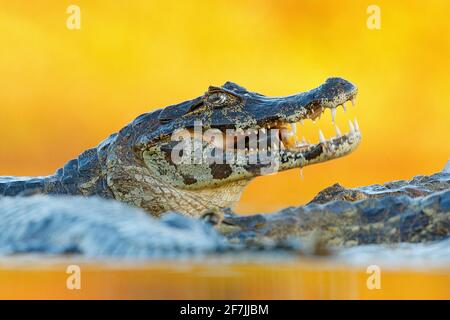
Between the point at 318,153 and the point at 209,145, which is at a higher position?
the point at 209,145

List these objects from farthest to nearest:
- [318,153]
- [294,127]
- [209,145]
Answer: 1. [209,145]
2. [294,127]
3. [318,153]

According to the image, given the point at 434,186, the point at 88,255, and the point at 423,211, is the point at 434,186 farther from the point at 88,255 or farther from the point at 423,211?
the point at 88,255

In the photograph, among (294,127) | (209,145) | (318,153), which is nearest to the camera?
(318,153)

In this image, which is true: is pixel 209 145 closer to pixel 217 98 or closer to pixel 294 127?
pixel 217 98

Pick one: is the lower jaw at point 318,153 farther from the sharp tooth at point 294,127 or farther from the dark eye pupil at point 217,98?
the dark eye pupil at point 217,98

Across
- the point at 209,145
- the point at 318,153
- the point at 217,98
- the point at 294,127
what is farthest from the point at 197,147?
the point at 318,153

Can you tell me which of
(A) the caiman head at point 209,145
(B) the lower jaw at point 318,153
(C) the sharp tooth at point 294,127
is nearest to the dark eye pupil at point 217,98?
(A) the caiman head at point 209,145
